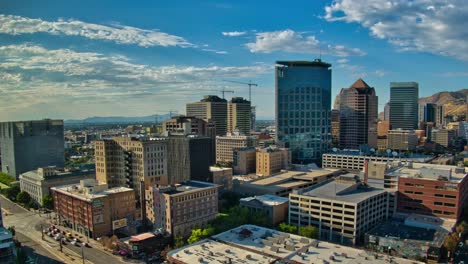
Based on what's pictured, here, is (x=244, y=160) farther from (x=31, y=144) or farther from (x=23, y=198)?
(x=31, y=144)

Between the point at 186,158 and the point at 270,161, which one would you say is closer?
the point at 186,158

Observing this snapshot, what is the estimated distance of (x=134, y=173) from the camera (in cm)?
11881

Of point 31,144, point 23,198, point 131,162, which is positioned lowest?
point 23,198

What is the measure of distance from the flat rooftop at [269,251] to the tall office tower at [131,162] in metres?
44.4

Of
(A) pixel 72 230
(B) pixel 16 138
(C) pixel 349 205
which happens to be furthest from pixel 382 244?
(B) pixel 16 138

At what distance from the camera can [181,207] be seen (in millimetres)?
96125

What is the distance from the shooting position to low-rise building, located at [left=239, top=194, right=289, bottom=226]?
105500mm

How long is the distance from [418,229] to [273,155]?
94947 mm

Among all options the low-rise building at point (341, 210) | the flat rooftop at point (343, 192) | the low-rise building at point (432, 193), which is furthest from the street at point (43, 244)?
the low-rise building at point (432, 193)

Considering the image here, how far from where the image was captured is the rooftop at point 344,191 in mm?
98887

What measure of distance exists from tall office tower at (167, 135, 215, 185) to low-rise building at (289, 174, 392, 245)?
145 feet

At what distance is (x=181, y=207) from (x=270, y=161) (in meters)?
91.6

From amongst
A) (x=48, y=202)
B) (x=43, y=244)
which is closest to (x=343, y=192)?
(x=43, y=244)

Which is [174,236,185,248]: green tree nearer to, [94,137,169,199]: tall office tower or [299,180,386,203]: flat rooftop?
[94,137,169,199]: tall office tower
